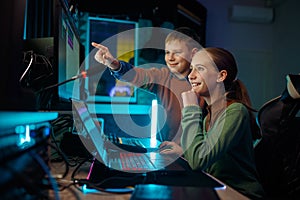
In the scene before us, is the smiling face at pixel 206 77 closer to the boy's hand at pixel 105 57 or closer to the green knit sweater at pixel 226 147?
the green knit sweater at pixel 226 147

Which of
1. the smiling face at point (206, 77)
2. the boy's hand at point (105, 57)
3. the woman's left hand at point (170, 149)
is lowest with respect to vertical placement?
the woman's left hand at point (170, 149)

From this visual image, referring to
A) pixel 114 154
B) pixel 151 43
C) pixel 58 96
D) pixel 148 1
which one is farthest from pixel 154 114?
pixel 151 43

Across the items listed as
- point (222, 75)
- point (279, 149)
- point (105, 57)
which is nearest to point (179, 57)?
point (105, 57)

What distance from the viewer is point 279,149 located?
37.9 inches

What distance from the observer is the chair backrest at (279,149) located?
87 cm

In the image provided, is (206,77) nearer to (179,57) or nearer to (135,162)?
(135,162)

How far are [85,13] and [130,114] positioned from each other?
3.43ft

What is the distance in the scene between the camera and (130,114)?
2.56 m

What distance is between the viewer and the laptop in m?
0.80

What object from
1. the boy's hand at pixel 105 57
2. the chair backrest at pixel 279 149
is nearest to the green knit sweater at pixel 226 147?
the chair backrest at pixel 279 149

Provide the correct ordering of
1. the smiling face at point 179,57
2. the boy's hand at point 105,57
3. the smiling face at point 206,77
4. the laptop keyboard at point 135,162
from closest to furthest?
the laptop keyboard at point 135,162
the smiling face at point 206,77
the boy's hand at point 105,57
the smiling face at point 179,57

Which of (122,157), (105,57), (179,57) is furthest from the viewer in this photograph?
(179,57)

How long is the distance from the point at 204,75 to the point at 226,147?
0.27 m

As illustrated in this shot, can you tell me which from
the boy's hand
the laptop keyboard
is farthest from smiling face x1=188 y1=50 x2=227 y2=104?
the boy's hand
